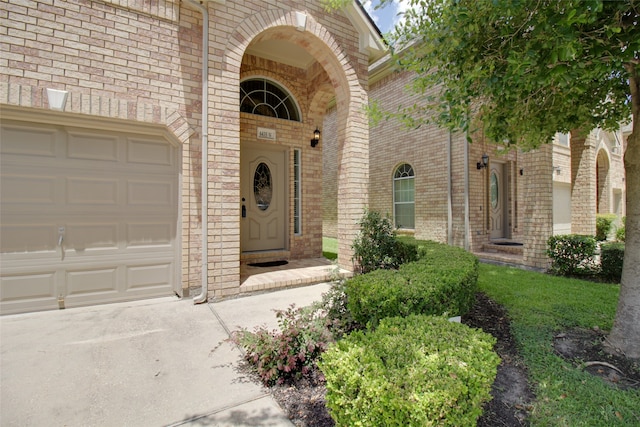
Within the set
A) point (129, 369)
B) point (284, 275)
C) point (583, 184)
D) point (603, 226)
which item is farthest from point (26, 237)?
point (603, 226)

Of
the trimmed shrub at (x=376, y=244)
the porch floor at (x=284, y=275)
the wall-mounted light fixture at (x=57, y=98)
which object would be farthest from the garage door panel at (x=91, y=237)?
the trimmed shrub at (x=376, y=244)

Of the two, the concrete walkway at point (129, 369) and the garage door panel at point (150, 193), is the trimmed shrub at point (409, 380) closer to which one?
the concrete walkway at point (129, 369)

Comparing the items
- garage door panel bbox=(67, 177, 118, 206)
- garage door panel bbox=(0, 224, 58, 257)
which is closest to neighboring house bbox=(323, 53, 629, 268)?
garage door panel bbox=(67, 177, 118, 206)

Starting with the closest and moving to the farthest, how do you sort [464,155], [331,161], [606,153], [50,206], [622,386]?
1. [622,386]
2. [50,206]
3. [464,155]
4. [606,153]
5. [331,161]

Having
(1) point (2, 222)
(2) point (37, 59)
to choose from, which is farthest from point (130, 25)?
(1) point (2, 222)

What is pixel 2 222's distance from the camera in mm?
3674

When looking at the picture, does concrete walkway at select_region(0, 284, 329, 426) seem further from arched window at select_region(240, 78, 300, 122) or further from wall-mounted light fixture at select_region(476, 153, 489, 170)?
wall-mounted light fixture at select_region(476, 153, 489, 170)

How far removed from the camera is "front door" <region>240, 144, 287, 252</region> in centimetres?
657

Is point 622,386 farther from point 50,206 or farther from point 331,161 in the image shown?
point 331,161

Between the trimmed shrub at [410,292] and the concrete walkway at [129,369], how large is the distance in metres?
1.08

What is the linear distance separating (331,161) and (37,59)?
10734 mm

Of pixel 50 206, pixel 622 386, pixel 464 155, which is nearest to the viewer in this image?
pixel 622 386

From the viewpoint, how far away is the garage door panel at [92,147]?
4000 millimetres

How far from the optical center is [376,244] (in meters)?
5.34
